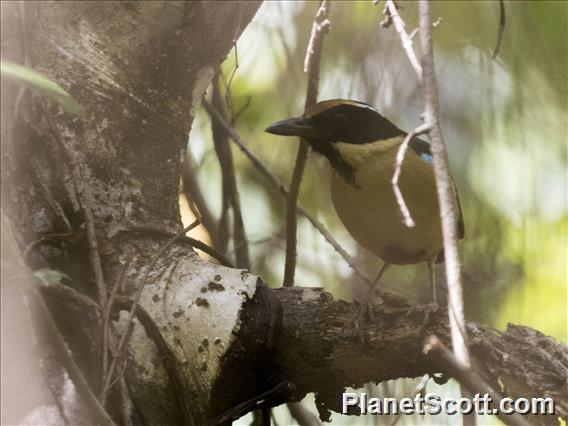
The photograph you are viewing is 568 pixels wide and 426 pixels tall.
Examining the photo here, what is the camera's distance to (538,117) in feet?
9.48

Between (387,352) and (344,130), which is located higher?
(344,130)

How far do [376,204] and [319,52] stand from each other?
495 mm

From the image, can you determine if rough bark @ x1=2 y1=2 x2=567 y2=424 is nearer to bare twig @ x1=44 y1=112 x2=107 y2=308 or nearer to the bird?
bare twig @ x1=44 y1=112 x2=107 y2=308

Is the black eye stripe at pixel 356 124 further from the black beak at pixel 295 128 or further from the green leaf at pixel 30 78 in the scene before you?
the green leaf at pixel 30 78

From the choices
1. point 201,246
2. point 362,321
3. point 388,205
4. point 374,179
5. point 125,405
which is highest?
point 374,179

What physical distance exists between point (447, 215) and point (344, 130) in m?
1.31

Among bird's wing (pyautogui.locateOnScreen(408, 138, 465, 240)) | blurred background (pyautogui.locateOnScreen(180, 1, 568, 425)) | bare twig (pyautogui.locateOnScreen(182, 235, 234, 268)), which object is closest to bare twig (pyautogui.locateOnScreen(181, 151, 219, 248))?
blurred background (pyautogui.locateOnScreen(180, 1, 568, 425))

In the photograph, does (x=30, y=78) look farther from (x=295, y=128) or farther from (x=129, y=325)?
(x=295, y=128)

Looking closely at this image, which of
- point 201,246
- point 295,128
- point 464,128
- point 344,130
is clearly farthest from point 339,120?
point 201,246

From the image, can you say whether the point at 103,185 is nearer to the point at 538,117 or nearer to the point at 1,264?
the point at 1,264

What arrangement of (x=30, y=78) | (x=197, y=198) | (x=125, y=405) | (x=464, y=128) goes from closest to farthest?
(x=30, y=78) → (x=125, y=405) → (x=464, y=128) → (x=197, y=198)

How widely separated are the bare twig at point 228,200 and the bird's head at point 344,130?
0.35 meters

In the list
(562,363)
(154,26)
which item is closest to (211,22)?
(154,26)

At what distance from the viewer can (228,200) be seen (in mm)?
2951
